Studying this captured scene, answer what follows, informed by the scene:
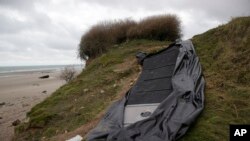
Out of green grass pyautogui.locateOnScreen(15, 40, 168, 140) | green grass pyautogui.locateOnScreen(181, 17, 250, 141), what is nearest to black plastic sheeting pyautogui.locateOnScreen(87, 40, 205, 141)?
green grass pyautogui.locateOnScreen(181, 17, 250, 141)

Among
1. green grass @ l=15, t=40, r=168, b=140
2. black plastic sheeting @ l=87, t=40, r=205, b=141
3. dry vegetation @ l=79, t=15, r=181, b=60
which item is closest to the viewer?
black plastic sheeting @ l=87, t=40, r=205, b=141

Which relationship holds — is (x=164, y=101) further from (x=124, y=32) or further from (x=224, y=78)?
(x=124, y=32)

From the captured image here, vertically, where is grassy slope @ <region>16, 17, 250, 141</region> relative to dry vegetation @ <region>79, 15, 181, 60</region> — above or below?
below

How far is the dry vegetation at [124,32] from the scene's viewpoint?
12320 mm

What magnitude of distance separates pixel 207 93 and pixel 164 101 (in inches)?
44.0

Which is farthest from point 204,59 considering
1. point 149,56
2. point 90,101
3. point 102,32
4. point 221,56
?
point 102,32

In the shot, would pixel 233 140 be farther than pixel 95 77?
No

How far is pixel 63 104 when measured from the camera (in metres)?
7.08

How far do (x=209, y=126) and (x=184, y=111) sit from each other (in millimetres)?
469

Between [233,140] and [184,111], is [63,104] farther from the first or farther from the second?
[233,140]

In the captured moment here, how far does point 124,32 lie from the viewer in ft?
44.2

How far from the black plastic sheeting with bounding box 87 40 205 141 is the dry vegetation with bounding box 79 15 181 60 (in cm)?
523

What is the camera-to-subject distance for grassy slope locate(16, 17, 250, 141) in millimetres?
4035

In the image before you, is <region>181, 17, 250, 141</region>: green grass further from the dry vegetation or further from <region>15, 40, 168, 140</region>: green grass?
the dry vegetation
